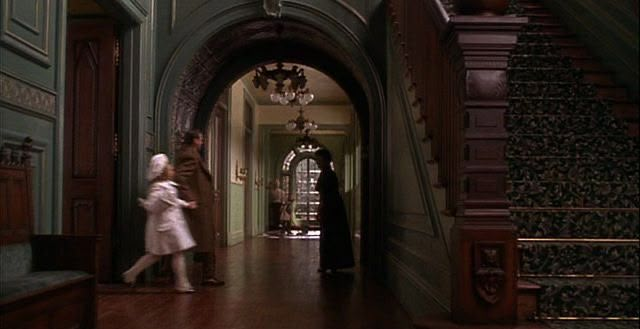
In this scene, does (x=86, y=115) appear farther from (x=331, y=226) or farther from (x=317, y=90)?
(x=317, y=90)

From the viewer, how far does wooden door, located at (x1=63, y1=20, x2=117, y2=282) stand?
6.68 meters

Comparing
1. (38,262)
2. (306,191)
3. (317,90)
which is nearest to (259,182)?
(317,90)

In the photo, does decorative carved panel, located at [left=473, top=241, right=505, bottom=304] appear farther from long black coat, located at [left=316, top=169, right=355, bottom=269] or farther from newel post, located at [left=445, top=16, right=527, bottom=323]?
long black coat, located at [left=316, top=169, right=355, bottom=269]

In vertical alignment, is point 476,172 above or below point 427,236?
above

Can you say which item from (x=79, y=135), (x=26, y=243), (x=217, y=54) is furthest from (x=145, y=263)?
(x=217, y=54)

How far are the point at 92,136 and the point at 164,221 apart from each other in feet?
3.52

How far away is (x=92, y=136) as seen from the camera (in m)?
6.70

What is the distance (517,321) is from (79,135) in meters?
4.85

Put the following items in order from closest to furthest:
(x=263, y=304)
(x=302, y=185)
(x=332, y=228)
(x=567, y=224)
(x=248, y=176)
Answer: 1. (x=567, y=224)
2. (x=263, y=304)
3. (x=332, y=228)
4. (x=248, y=176)
5. (x=302, y=185)

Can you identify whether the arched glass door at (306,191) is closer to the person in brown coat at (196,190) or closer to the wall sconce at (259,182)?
the wall sconce at (259,182)

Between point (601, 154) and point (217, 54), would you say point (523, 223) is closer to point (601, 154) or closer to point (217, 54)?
point (601, 154)

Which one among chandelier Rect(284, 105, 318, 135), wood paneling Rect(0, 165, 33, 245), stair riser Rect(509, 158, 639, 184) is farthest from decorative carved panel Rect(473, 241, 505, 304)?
chandelier Rect(284, 105, 318, 135)

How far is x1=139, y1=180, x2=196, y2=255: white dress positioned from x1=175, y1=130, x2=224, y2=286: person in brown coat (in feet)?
0.92

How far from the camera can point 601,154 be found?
4.05 meters
